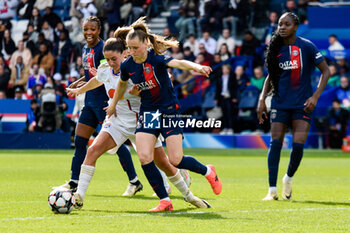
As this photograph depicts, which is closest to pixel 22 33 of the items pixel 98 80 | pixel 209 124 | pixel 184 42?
pixel 184 42

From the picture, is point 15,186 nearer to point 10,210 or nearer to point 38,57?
point 10,210

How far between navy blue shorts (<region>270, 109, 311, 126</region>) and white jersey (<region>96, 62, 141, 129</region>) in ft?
5.78

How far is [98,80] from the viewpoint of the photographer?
333 inches

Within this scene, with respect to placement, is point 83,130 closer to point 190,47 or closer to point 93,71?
point 93,71

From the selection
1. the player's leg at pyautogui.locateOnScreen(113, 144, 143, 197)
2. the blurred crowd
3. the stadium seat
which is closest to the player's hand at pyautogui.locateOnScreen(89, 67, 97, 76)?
the player's leg at pyautogui.locateOnScreen(113, 144, 143, 197)

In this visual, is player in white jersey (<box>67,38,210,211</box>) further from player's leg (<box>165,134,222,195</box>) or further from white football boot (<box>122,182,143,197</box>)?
white football boot (<box>122,182,143,197</box>)

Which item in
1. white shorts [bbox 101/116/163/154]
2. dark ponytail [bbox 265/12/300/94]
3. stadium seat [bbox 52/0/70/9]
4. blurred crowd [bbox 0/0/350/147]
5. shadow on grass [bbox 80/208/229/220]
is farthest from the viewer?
stadium seat [bbox 52/0/70/9]

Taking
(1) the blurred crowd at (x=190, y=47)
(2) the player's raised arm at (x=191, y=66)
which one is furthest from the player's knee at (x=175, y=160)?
(1) the blurred crowd at (x=190, y=47)

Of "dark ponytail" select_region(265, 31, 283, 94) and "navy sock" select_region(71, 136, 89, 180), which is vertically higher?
"dark ponytail" select_region(265, 31, 283, 94)

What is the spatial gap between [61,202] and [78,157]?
1.89 metres

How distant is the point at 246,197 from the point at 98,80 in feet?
7.94

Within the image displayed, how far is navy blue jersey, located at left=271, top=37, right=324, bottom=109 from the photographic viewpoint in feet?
28.3

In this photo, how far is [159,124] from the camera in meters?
7.32

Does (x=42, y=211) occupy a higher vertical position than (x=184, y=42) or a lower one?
higher
